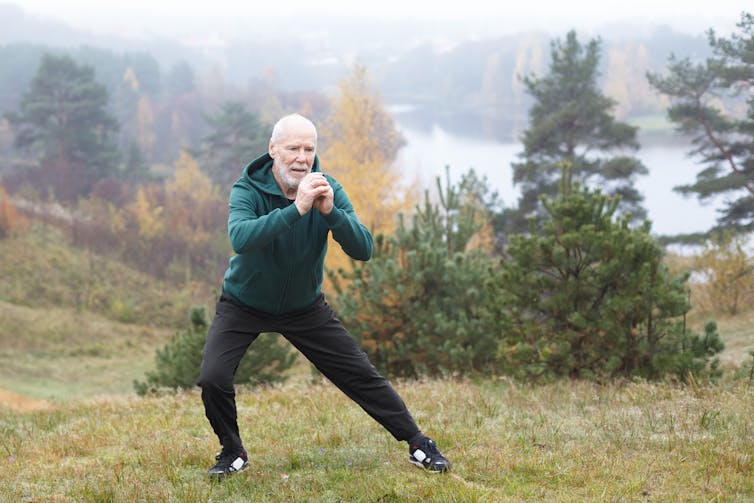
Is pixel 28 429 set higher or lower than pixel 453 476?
lower

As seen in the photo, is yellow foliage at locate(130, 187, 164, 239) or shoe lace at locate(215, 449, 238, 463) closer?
shoe lace at locate(215, 449, 238, 463)

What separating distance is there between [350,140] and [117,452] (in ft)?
89.1

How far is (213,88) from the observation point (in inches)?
3984

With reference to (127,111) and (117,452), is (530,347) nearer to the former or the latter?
(117,452)

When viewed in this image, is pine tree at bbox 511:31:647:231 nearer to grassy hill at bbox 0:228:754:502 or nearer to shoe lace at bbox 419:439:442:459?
grassy hill at bbox 0:228:754:502

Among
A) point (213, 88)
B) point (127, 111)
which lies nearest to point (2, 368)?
point (127, 111)

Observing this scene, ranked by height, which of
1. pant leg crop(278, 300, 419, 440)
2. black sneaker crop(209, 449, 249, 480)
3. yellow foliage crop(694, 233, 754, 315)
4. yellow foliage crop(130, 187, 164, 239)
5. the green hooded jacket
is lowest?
yellow foliage crop(130, 187, 164, 239)

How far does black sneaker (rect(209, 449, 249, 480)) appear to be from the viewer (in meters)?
4.38

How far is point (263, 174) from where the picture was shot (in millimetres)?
4285

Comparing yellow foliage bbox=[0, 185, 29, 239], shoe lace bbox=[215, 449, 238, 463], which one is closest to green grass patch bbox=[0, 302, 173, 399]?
yellow foliage bbox=[0, 185, 29, 239]

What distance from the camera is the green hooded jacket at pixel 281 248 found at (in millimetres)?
4051

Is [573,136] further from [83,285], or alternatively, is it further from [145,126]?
[145,126]

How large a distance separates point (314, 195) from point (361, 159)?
28.2 m

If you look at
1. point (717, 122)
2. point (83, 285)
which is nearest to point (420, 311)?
point (717, 122)
